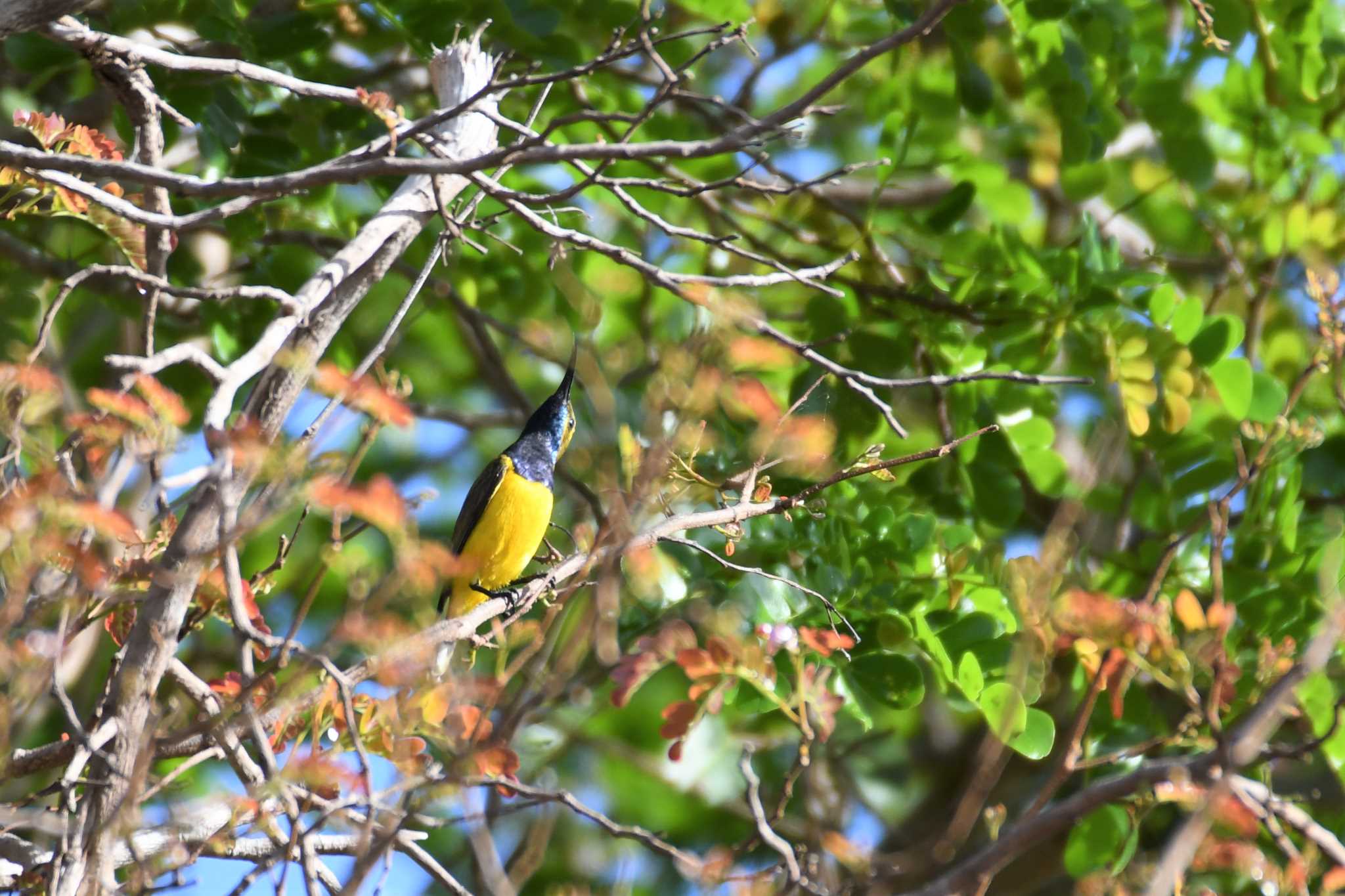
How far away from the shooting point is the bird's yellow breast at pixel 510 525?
475cm

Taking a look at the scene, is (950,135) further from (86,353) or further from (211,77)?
(86,353)

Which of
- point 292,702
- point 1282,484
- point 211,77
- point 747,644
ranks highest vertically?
point 211,77

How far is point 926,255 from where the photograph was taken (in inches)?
172

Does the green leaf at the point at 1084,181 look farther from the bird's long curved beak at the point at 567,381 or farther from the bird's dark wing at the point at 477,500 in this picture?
the bird's dark wing at the point at 477,500

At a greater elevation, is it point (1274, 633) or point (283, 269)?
point (283, 269)

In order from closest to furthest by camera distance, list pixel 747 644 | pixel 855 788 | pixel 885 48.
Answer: pixel 885 48
pixel 747 644
pixel 855 788

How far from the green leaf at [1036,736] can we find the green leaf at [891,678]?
28 cm

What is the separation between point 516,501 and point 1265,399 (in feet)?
7.97

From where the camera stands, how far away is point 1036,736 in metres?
3.02

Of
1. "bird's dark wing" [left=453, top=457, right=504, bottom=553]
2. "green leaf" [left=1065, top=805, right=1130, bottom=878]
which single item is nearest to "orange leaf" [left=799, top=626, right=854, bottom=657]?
"green leaf" [left=1065, top=805, right=1130, bottom=878]

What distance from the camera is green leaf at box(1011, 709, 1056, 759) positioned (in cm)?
296

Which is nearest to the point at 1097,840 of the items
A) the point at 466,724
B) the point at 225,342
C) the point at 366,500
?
the point at 466,724

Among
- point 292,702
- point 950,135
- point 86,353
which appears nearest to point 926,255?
point 950,135

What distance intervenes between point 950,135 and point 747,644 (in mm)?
2567
